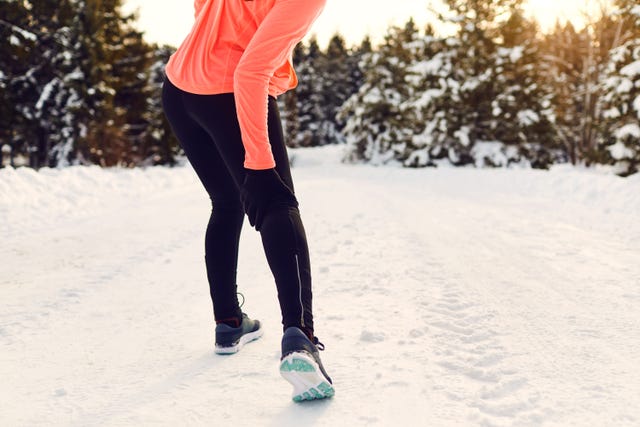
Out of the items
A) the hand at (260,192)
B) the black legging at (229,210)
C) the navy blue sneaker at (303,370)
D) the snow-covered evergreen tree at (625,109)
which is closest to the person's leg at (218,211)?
the black legging at (229,210)

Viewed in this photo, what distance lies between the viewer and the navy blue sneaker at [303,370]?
170 cm

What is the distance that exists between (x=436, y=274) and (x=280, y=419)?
84.7 inches

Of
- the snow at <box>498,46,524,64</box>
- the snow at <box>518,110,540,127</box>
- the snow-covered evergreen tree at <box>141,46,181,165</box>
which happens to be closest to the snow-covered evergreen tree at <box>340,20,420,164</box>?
the snow at <box>498,46,524,64</box>

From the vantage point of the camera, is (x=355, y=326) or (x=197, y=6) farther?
(x=355, y=326)

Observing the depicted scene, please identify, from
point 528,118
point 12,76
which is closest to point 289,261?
point 528,118

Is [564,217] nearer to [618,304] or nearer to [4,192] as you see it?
[618,304]

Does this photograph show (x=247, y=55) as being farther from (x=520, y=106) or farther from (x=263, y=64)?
(x=520, y=106)

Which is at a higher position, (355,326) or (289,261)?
(289,261)

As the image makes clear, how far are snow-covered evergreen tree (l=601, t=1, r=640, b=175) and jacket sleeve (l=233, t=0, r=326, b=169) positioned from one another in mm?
13216

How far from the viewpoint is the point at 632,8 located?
13.6 meters

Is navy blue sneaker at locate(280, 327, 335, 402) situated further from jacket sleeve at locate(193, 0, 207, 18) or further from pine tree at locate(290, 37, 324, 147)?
pine tree at locate(290, 37, 324, 147)

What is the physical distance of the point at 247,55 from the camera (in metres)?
1.73

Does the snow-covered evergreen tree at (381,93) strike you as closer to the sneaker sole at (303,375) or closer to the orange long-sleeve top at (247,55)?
the orange long-sleeve top at (247,55)

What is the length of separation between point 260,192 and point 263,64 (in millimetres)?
442
